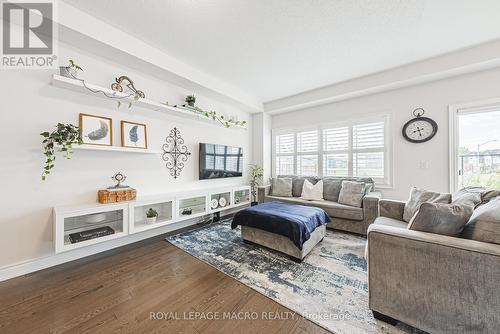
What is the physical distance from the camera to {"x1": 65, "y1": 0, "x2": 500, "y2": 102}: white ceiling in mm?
1907

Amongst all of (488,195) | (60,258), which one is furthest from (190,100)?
(488,195)

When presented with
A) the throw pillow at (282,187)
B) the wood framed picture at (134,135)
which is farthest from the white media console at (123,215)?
the throw pillow at (282,187)

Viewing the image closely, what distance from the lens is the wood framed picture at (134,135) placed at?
2557mm

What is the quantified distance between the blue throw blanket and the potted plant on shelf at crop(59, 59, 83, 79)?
8.28 feet

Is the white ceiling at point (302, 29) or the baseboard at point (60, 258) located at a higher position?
the white ceiling at point (302, 29)

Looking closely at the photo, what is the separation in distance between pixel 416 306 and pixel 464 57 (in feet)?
11.0

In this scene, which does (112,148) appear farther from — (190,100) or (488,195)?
(488,195)

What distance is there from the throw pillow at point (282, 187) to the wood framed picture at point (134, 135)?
8.72 ft

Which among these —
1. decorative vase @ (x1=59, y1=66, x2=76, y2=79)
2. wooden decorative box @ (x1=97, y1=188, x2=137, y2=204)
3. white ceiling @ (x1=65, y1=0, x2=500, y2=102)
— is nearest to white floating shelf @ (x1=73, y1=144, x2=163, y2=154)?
wooden decorative box @ (x1=97, y1=188, x2=137, y2=204)

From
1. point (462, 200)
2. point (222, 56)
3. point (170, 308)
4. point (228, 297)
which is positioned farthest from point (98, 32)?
point (462, 200)

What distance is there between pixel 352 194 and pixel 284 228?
1756mm

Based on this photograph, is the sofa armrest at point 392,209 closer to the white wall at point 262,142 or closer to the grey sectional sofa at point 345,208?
the grey sectional sofa at point 345,208

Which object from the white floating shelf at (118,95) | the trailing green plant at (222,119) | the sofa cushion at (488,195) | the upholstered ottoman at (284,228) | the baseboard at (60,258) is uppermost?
the trailing green plant at (222,119)

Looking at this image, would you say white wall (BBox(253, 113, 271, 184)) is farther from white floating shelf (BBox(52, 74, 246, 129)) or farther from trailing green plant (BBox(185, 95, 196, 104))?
trailing green plant (BBox(185, 95, 196, 104))
